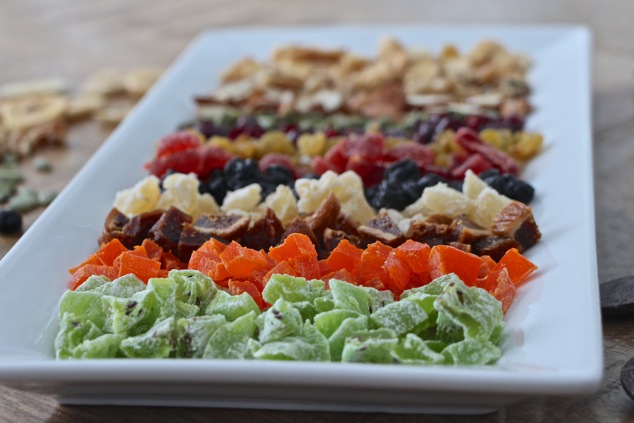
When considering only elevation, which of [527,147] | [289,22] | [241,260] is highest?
[241,260]

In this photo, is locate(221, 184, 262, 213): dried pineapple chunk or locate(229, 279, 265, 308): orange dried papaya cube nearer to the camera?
locate(229, 279, 265, 308): orange dried papaya cube

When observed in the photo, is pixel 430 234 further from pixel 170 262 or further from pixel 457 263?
pixel 170 262

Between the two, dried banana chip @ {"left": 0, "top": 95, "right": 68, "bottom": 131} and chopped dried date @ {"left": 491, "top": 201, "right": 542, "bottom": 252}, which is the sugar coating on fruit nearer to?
chopped dried date @ {"left": 491, "top": 201, "right": 542, "bottom": 252}

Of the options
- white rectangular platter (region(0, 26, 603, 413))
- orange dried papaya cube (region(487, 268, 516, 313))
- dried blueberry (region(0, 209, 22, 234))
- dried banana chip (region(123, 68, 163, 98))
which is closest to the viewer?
white rectangular platter (region(0, 26, 603, 413))

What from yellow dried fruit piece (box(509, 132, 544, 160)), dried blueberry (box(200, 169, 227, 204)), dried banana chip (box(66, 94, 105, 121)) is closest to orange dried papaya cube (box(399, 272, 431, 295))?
dried blueberry (box(200, 169, 227, 204))

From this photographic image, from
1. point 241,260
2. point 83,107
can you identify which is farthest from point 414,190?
point 83,107
